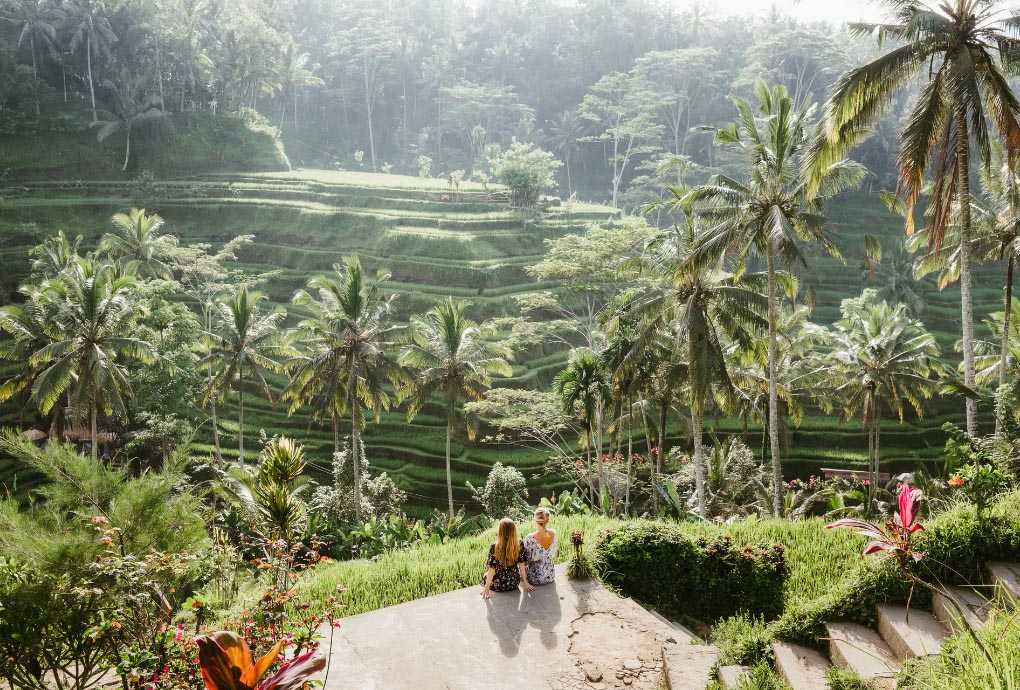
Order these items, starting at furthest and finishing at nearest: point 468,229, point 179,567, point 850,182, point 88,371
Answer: point 468,229, point 88,371, point 850,182, point 179,567

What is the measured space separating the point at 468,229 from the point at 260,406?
48.1 feet

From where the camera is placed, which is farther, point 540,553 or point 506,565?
point 540,553

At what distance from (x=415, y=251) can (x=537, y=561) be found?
93.4 feet

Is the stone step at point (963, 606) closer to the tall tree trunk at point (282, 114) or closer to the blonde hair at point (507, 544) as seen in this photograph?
the blonde hair at point (507, 544)

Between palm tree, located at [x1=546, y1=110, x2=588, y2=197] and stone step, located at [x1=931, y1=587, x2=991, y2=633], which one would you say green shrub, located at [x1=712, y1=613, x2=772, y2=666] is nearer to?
stone step, located at [x1=931, y1=587, x2=991, y2=633]

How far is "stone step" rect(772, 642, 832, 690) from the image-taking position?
507 centimetres

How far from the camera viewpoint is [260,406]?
92.1 feet

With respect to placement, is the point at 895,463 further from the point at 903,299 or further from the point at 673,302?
the point at 673,302

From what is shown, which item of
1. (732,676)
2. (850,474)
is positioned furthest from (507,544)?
(850,474)

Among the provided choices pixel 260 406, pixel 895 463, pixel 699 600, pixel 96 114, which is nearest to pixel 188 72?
pixel 96 114

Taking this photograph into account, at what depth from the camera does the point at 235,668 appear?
3.26 metres

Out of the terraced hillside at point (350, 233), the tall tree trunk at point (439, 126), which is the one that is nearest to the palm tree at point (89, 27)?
the terraced hillside at point (350, 233)

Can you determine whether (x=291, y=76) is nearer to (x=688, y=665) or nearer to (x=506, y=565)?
(x=506, y=565)

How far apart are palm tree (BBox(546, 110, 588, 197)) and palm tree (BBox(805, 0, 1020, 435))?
46756 mm
